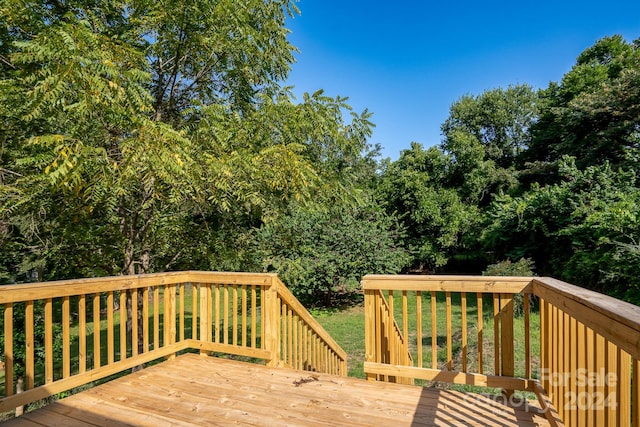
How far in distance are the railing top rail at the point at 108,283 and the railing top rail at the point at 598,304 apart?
2126 mm

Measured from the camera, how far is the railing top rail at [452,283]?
228 centimetres

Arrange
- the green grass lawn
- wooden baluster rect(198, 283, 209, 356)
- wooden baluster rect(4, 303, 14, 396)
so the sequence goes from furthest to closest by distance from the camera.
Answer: the green grass lawn → wooden baluster rect(198, 283, 209, 356) → wooden baluster rect(4, 303, 14, 396)

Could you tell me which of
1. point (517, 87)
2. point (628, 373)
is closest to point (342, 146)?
point (628, 373)

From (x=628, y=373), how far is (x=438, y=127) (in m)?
21.7

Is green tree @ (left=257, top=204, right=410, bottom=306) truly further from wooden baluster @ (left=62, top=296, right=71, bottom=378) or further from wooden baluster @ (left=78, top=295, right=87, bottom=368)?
wooden baluster @ (left=62, top=296, right=71, bottom=378)

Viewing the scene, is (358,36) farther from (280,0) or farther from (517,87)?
(517,87)

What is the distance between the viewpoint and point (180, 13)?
3562mm

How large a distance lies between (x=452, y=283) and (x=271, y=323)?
164cm

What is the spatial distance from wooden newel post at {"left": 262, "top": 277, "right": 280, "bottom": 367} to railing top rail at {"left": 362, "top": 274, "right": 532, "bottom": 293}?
888mm

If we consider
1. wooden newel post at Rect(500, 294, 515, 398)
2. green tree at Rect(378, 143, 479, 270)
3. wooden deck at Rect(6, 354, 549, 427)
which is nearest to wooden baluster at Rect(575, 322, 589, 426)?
wooden deck at Rect(6, 354, 549, 427)

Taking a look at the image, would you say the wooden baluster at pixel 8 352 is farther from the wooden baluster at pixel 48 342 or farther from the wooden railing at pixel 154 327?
the wooden baluster at pixel 48 342

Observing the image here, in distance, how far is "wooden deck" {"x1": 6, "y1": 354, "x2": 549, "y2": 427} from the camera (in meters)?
1.97

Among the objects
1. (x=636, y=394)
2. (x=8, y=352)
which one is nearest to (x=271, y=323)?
(x=8, y=352)

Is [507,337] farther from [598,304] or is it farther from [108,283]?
[108,283]
